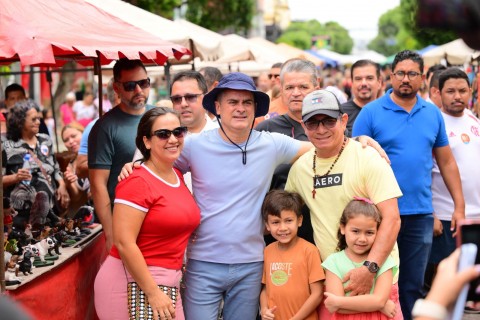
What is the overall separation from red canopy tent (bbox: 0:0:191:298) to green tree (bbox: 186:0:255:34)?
24.7m

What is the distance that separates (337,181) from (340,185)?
0.03 meters

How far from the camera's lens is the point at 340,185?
16.2 ft

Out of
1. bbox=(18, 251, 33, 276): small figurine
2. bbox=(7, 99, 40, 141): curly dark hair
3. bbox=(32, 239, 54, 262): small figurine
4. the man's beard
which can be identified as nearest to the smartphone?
bbox=(18, 251, 33, 276): small figurine

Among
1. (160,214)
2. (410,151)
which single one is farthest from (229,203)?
(410,151)

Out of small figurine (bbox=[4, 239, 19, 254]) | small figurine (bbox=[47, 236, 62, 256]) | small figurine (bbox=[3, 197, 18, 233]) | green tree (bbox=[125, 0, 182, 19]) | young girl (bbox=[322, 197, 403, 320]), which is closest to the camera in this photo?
young girl (bbox=[322, 197, 403, 320])

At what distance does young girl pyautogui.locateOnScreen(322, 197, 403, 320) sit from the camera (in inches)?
186

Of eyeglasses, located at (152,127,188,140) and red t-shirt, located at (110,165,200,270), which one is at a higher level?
eyeglasses, located at (152,127,188,140)

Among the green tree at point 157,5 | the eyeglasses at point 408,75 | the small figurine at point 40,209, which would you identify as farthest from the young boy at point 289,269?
the green tree at point 157,5

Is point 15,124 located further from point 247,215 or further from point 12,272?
point 247,215

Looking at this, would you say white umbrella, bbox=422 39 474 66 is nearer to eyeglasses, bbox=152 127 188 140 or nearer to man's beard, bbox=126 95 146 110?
man's beard, bbox=126 95 146 110

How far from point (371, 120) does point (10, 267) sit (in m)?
2.96

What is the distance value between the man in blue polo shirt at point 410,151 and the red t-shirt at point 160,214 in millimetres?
1998

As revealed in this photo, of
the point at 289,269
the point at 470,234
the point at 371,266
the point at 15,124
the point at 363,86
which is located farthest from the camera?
the point at 363,86

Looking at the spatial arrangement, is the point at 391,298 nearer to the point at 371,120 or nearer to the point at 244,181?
the point at 244,181
